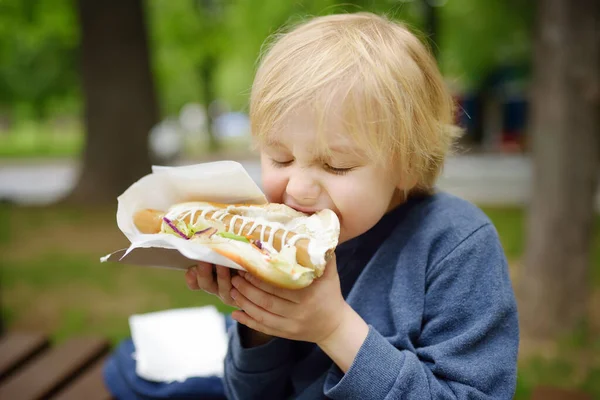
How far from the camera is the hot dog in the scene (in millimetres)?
1237

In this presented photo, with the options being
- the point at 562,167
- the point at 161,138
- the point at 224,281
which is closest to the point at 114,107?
the point at 161,138

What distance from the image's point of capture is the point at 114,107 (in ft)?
31.2

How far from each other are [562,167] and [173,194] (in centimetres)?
320

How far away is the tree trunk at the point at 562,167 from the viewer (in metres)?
3.78

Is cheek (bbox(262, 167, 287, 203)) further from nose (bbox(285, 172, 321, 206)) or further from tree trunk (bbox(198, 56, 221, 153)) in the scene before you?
tree trunk (bbox(198, 56, 221, 153))

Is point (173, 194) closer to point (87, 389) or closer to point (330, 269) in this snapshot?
point (330, 269)

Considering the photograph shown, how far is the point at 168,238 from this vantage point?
1275 mm

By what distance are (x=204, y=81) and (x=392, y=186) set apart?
84.9ft

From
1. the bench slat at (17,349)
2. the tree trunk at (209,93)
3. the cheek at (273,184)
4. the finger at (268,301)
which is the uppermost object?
the cheek at (273,184)

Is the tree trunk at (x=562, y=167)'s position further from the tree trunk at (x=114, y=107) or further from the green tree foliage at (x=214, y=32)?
the tree trunk at (x=114, y=107)

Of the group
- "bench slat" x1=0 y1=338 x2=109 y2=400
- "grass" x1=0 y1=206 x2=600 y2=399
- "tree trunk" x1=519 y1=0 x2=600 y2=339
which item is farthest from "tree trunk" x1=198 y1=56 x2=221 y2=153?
"bench slat" x1=0 y1=338 x2=109 y2=400

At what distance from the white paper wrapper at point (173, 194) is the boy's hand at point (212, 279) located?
3 centimetres

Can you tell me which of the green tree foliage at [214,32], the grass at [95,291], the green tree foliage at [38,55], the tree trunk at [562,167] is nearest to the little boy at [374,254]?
the grass at [95,291]

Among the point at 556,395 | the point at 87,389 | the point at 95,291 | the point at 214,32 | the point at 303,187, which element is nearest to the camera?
the point at 303,187
